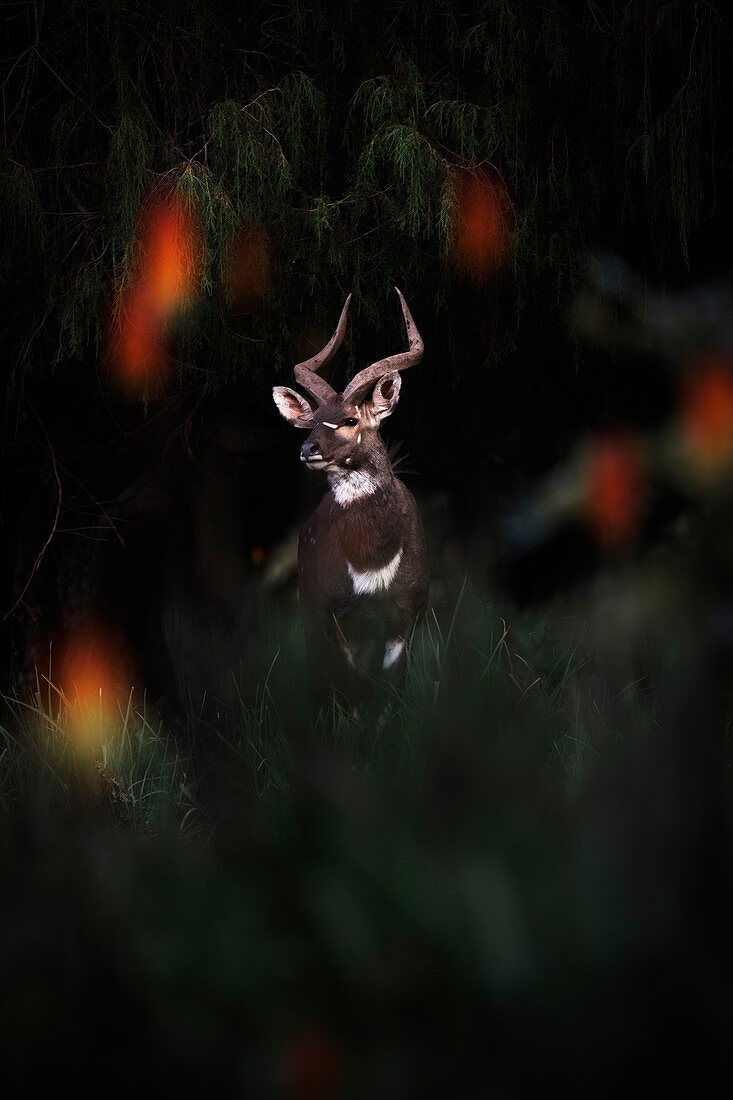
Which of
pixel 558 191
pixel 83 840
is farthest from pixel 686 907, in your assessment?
pixel 558 191

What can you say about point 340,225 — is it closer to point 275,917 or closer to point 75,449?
point 75,449

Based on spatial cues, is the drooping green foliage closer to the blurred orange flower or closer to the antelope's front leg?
the blurred orange flower

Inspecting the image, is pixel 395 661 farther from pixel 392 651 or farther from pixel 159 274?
pixel 159 274

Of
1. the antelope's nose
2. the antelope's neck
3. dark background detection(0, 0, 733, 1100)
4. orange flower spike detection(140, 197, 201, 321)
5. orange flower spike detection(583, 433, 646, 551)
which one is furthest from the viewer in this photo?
orange flower spike detection(583, 433, 646, 551)

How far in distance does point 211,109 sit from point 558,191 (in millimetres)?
1343

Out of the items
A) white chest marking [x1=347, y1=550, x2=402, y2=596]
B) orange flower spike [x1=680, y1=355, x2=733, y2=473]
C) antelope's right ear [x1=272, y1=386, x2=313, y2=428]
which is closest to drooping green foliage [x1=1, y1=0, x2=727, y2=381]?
antelope's right ear [x1=272, y1=386, x2=313, y2=428]

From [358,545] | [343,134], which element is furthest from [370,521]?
[343,134]

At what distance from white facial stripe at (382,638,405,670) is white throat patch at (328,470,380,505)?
615 millimetres

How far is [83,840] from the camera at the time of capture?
277 centimetres

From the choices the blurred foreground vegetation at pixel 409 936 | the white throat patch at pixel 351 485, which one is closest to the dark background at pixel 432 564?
the blurred foreground vegetation at pixel 409 936

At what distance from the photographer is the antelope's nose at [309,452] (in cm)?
396

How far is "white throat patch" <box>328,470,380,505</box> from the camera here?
430 centimetres

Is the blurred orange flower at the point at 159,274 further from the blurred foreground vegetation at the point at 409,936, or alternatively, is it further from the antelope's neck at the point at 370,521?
the blurred foreground vegetation at the point at 409,936

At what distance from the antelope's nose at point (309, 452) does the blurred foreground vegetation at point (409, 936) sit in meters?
1.44
